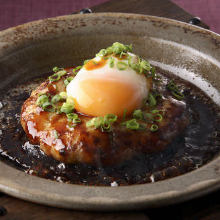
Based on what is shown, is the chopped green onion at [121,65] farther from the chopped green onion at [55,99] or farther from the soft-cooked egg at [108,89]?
the chopped green onion at [55,99]

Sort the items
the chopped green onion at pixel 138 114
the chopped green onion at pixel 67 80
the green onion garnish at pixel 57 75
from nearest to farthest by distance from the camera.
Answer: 1. the chopped green onion at pixel 138 114
2. the chopped green onion at pixel 67 80
3. the green onion garnish at pixel 57 75

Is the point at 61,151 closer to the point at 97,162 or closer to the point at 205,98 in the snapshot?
the point at 97,162

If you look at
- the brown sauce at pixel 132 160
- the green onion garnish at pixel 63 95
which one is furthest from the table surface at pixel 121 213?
the green onion garnish at pixel 63 95

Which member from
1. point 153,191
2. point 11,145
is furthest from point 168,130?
point 11,145

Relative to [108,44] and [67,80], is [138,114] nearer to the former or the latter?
[67,80]

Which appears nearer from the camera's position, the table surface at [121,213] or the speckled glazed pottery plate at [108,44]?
the table surface at [121,213]

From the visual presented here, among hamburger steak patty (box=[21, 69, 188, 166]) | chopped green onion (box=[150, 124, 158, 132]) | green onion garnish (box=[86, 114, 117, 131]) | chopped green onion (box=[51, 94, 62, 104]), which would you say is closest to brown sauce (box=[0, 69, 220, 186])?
hamburger steak patty (box=[21, 69, 188, 166])

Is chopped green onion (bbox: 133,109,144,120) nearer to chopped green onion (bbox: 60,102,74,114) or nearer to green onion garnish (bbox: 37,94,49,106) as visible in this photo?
chopped green onion (bbox: 60,102,74,114)
